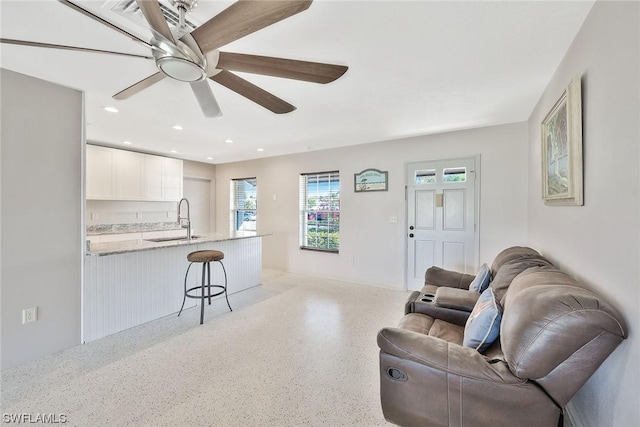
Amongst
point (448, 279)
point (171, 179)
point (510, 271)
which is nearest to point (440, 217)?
point (448, 279)

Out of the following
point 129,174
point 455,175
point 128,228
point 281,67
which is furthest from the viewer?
point 128,228

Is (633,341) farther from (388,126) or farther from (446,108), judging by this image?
(388,126)

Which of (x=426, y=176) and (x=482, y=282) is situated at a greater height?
(x=426, y=176)

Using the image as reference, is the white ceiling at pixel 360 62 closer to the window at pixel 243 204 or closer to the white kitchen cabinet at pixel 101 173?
the white kitchen cabinet at pixel 101 173

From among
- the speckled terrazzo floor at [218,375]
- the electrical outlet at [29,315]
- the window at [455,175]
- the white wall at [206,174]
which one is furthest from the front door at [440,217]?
the white wall at [206,174]

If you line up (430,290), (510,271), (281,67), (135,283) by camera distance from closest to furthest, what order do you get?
(281,67) < (510,271) < (430,290) < (135,283)

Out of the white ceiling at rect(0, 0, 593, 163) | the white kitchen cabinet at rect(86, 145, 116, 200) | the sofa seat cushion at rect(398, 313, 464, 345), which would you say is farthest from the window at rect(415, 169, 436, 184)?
the white kitchen cabinet at rect(86, 145, 116, 200)

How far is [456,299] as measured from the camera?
2.20 meters

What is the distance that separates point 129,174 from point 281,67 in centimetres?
461

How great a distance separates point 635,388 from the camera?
109 centimetres

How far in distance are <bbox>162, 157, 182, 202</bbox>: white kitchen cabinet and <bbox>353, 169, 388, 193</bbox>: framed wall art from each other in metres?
3.65

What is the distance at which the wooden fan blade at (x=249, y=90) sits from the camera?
1.75 meters

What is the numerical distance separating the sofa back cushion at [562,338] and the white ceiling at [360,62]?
1567 millimetres

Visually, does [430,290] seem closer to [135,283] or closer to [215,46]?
[215,46]
